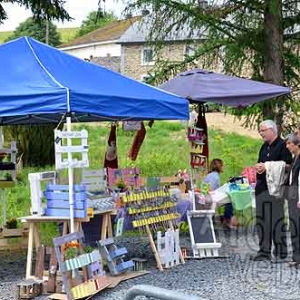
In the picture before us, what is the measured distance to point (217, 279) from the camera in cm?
694

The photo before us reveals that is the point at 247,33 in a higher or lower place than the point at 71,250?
higher

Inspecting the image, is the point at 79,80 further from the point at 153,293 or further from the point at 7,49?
the point at 153,293

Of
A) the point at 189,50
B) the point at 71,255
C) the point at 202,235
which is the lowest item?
Result: the point at 202,235

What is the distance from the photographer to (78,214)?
20.9ft

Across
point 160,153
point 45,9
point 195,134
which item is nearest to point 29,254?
point 195,134

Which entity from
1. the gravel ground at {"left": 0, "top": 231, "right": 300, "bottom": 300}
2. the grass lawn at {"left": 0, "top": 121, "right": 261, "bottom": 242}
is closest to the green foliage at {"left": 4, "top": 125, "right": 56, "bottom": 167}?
the grass lawn at {"left": 0, "top": 121, "right": 261, "bottom": 242}

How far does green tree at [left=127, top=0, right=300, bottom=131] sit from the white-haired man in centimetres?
377

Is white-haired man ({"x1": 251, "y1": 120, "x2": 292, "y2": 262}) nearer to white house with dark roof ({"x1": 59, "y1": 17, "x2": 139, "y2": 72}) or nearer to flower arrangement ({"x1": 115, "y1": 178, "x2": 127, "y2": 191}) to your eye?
flower arrangement ({"x1": 115, "y1": 178, "x2": 127, "y2": 191})

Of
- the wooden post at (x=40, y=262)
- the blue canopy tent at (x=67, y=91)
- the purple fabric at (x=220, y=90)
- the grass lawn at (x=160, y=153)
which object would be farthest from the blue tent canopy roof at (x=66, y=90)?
the grass lawn at (x=160, y=153)

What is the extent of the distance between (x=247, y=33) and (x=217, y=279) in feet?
18.2

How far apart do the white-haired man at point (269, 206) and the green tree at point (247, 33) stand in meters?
3.77

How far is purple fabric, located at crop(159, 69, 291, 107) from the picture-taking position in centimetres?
903

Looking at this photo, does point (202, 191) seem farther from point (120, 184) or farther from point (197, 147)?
point (120, 184)

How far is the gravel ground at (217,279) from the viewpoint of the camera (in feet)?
20.9
